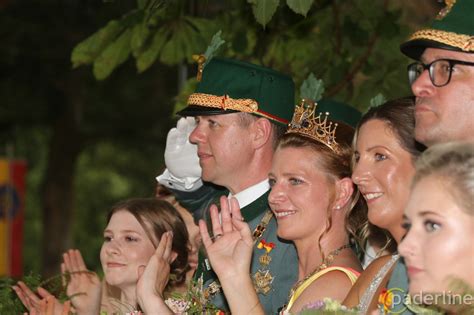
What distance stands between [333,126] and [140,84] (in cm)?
1086

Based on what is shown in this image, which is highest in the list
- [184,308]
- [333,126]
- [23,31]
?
[23,31]

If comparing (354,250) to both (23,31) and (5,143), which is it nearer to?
(23,31)

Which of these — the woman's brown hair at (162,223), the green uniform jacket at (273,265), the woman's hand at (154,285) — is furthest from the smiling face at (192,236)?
the woman's hand at (154,285)

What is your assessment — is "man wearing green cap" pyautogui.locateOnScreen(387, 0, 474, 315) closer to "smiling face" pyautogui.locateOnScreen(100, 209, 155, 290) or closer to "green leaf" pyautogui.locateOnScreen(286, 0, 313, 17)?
"green leaf" pyautogui.locateOnScreen(286, 0, 313, 17)

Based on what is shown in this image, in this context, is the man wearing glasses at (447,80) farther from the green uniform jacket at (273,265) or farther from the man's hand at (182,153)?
the man's hand at (182,153)

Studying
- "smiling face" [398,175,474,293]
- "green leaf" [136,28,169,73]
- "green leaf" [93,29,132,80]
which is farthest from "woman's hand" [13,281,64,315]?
"smiling face" [398,175,474,293]

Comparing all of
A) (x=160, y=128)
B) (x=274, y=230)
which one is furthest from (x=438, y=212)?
(x=160, y=128)

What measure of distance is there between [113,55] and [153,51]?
27 centimetres

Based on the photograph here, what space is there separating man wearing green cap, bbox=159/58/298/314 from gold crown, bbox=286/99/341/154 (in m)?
0.27

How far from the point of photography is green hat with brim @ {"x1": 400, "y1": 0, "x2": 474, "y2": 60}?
11.2ft

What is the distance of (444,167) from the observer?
9.21 ft

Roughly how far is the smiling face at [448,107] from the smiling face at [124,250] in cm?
195

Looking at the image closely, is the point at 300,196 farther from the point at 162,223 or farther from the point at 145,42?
the point at 145,42

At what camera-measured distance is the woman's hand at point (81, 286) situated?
4.96 m
